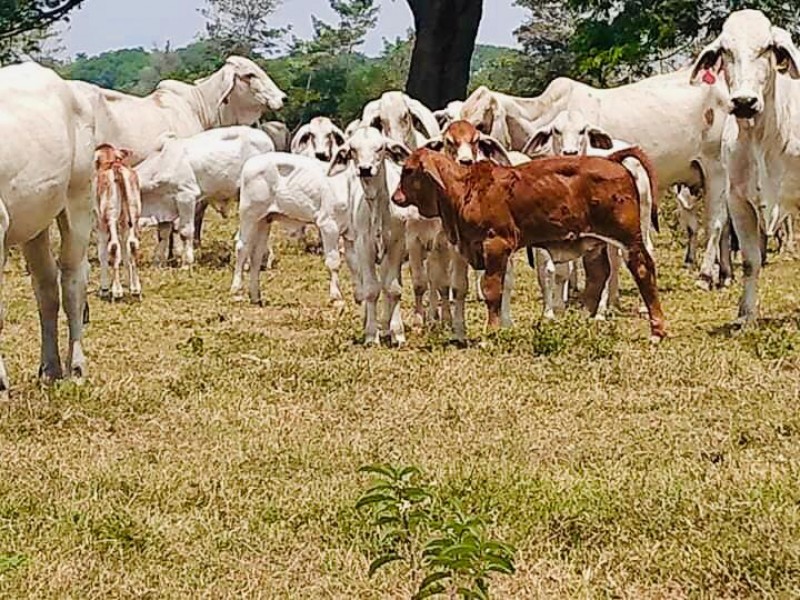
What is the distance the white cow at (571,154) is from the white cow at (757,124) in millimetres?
845

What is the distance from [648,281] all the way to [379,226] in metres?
1.96

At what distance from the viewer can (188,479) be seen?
5684mm

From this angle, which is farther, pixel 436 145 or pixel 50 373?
pixel 436 145

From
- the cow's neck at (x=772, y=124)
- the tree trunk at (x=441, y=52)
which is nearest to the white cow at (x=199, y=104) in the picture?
the tree trunk at (x=441, y=52)

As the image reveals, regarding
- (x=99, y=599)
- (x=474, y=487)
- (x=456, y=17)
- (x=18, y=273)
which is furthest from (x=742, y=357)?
(x=456, y=17)

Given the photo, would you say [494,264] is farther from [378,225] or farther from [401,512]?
[401,512]

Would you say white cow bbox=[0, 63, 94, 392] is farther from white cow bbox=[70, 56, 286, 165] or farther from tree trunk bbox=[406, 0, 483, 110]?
tree trunk bbox=[406, 0, 483, 110]

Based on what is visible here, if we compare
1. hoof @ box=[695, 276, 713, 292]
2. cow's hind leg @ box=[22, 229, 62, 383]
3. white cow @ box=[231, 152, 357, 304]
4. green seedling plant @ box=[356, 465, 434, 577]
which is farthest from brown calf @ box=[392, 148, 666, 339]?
green seedling plant @ box=[356, 465, 434, 577]

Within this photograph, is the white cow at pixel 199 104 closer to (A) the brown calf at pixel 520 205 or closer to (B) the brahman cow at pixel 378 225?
(B) the brahman cow at pixel 378 225

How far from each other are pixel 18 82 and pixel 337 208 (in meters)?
5.47

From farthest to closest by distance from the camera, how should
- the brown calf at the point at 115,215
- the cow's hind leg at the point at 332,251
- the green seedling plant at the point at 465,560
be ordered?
1. the brown calf at the point at 115,215
2. the cow's hind leg at the point at 332,251
3. the green seedling plant at the point at 465,560

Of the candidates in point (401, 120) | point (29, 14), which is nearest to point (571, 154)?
point (401, 120)

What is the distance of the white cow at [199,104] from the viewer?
1792 cm

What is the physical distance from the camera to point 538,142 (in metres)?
11.8
